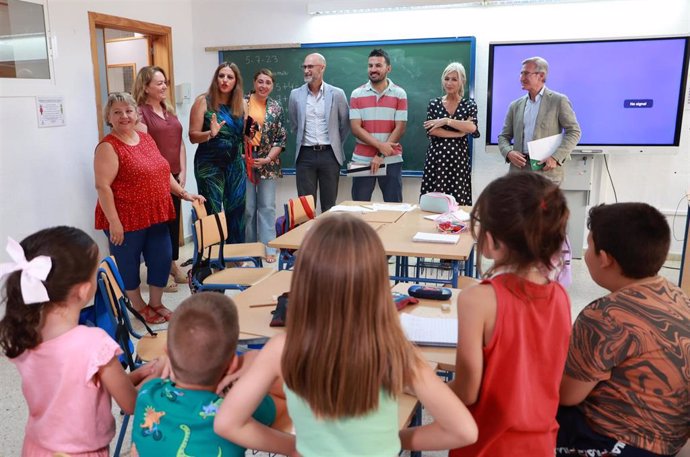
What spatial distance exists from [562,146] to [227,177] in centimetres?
260

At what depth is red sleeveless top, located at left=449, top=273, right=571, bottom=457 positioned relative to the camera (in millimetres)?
1277

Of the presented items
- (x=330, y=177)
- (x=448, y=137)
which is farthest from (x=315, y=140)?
(x=448, y=137)

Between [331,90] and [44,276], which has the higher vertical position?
[331,90]

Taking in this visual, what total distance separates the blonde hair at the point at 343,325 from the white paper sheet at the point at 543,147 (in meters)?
3.44

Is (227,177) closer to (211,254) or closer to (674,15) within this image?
(211,254)

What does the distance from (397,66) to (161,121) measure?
2.26 m

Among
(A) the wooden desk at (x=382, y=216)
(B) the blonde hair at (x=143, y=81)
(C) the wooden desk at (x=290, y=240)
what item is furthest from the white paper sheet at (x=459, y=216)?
(B) the blonde hair at (x=143, y=81)

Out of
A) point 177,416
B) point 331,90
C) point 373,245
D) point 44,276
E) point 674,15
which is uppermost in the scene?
point 674,15

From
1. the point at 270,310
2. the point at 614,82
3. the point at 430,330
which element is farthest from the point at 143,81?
the point at 614,82

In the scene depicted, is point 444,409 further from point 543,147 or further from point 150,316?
point 543,147

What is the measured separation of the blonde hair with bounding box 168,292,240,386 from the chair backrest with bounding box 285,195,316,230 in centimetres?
238

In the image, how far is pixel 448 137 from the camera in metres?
4.52

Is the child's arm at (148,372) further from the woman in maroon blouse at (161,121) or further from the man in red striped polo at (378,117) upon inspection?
the man in red striped polo at (378,117)

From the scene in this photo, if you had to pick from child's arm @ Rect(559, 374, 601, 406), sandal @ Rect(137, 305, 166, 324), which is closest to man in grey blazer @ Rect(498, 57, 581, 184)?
sandal @ Rect(137, 305, 166, 324)
